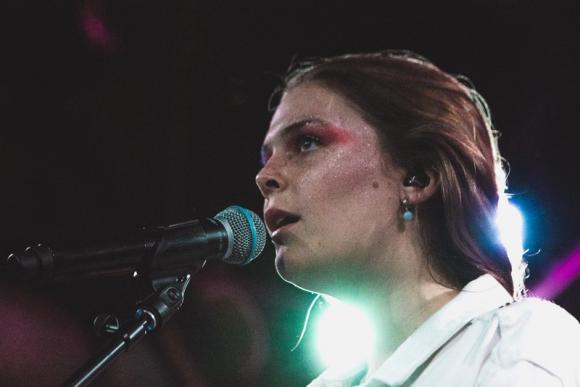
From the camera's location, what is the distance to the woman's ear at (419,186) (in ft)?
7.25

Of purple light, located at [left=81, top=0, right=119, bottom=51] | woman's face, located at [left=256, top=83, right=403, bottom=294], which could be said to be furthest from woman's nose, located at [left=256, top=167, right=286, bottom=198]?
purple light, located at [left=81, top=0, right=119, bottom=51]

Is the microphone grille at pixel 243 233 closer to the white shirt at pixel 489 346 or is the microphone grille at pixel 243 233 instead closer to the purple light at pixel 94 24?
the white shirt at pixel 489 346

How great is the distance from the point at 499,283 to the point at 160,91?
2445 mm

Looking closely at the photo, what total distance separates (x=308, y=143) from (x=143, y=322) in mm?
831

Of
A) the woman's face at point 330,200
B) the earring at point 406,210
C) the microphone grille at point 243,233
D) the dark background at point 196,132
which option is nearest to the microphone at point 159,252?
the microphone grille at point 243,233

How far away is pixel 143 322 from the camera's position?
5.56 ft

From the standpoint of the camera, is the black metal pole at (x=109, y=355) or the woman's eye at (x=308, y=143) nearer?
the black metal pole at (x=109, y=355)

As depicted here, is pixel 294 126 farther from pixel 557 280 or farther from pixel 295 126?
pixel 557 280

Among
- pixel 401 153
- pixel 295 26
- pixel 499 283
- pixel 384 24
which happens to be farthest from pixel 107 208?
pixel 499 283

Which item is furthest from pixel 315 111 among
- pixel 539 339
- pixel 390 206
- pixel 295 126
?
pixel 539 339

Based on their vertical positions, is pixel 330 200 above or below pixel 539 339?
above

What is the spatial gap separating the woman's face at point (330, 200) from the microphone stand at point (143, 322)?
399mm

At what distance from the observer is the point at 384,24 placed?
373 centimetres

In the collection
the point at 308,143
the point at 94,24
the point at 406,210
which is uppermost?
the point at 94,24
